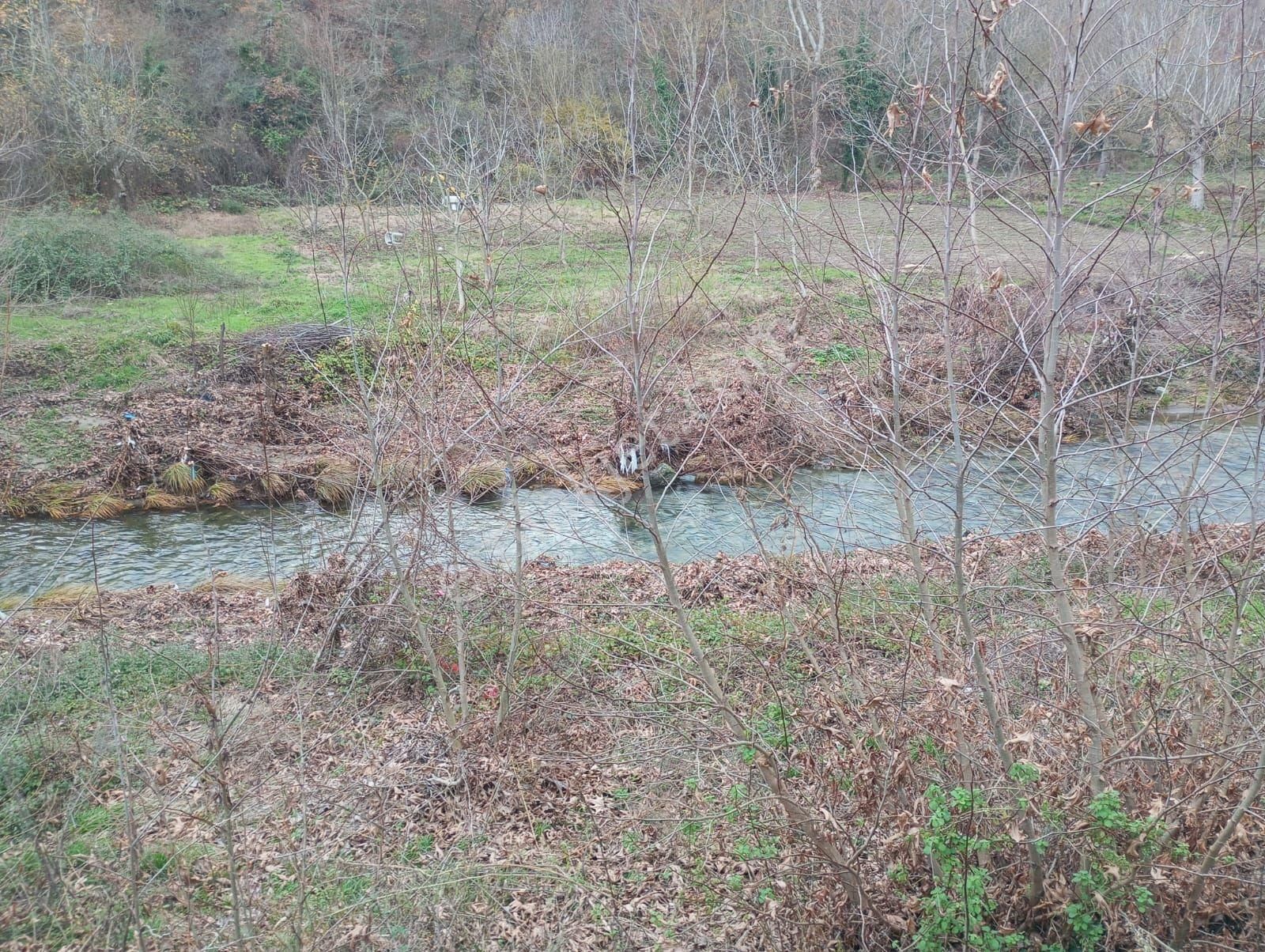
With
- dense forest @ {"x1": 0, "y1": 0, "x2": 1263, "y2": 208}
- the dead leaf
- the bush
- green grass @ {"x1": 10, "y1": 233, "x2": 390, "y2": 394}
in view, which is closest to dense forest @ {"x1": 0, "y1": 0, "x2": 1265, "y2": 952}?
the dead leaf

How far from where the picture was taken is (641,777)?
5.61m

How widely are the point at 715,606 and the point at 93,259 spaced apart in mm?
17582

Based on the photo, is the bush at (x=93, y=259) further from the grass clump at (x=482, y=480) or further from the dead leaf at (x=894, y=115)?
the dead leaf at (x=894, y=115)

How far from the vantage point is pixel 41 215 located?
→ 1939cm

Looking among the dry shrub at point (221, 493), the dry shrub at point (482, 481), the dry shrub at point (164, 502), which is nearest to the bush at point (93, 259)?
the dry shrub at point (164, 502)

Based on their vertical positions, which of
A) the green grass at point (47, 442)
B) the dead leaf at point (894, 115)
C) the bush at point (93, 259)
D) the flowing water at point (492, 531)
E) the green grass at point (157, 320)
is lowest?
the flowing water at point (492, 531)

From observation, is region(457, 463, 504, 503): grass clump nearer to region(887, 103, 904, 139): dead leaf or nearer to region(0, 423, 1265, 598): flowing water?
region(0, 423, 1265, 598): flowing water

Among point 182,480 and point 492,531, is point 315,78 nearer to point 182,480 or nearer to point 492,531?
point 182,480

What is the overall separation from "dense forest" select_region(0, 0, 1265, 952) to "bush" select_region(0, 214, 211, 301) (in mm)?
5630

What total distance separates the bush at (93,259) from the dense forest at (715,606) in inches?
222

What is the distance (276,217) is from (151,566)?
19.0 meters

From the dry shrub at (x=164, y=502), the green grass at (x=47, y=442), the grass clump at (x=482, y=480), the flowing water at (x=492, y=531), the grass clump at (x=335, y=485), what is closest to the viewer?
the flowing water at (x=492, y=531)

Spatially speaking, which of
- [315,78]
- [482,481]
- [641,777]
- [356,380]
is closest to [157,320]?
[356,380]

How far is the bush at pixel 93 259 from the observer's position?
722 inches
